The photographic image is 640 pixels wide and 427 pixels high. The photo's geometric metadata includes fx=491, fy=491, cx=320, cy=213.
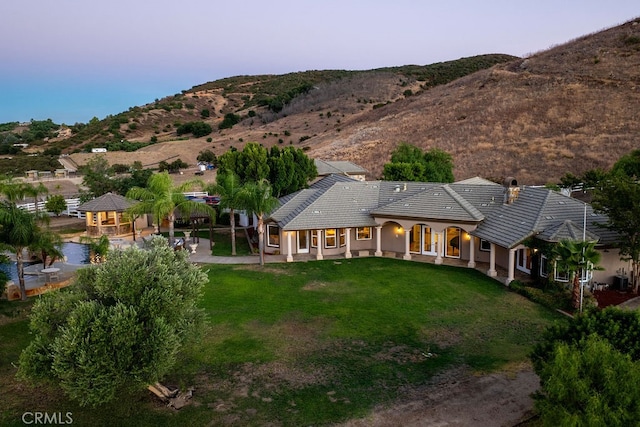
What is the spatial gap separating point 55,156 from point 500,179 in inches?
2926

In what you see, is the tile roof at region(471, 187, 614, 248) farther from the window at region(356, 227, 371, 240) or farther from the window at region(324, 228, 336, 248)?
the window at region(324, 228, 336, 248)

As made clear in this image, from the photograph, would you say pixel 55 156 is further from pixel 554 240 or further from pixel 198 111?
pixel 554 240

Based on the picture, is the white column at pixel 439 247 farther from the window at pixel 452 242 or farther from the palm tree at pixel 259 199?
the palm tree at pixel 259 199

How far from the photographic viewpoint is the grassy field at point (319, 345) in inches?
470

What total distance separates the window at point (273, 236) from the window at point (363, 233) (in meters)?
4.74

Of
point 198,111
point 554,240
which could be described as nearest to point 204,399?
point 554,240

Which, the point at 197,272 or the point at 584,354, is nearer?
the point at 584,354

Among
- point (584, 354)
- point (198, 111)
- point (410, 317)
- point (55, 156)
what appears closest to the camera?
point (584, 354)

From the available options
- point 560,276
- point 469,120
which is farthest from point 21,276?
point 469,120

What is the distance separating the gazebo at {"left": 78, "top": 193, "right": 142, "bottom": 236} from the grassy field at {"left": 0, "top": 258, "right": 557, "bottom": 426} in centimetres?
1476

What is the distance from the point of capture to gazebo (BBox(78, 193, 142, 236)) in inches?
1384

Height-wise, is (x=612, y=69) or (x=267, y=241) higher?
(x=612, y=69)

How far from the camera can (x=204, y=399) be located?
1238 cm

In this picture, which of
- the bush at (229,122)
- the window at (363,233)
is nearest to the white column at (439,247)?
the window at (363,233)
